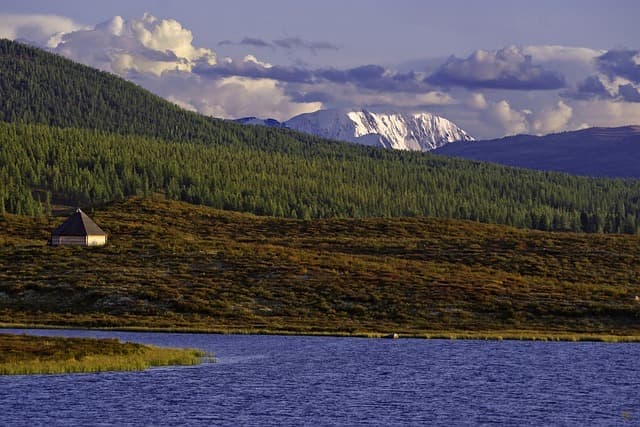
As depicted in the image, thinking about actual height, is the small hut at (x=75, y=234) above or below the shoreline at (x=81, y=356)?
above

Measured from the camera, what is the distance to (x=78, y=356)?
69.4 m

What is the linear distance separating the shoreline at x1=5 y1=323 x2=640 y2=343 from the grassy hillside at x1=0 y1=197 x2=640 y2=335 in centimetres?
148

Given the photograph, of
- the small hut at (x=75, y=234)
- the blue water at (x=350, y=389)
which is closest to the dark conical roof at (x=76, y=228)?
the small hut at (x=75, y=234)

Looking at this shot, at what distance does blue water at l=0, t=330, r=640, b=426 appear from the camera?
51938 mm

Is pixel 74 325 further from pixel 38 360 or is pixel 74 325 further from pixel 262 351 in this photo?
pixel 38 360

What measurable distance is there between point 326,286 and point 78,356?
154 feet

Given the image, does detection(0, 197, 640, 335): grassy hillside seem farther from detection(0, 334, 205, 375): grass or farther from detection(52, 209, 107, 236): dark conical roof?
detection(0, 334, 205, 375): grass

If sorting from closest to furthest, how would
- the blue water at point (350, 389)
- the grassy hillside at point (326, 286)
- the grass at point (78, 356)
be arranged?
the blue water at point (350, 389)
the grass at point (78, 356)
the grassy hillside at point (326, 286)

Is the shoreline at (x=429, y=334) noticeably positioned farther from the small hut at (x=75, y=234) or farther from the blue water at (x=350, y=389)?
the small hut at (x=75, y=234)

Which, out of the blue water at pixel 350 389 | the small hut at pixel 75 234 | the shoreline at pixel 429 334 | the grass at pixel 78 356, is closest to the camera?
the blue water at pixel 350 389

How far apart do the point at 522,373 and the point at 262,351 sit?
65.6 ft

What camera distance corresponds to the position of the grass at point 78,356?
65.9m

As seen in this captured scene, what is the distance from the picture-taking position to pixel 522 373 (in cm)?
6944

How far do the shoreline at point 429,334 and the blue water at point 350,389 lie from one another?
26.7 feet
